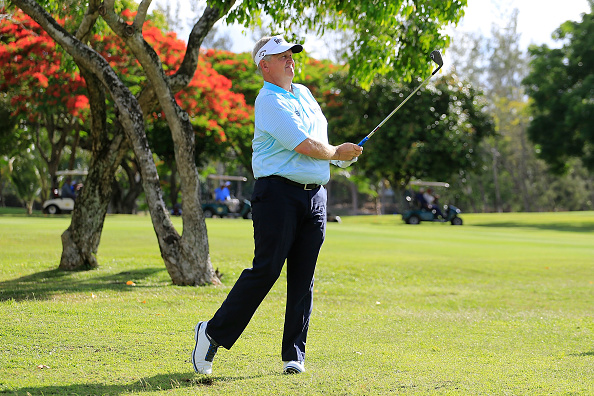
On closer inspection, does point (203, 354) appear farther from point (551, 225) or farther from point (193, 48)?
point (551, 225)

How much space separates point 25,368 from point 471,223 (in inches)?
1422

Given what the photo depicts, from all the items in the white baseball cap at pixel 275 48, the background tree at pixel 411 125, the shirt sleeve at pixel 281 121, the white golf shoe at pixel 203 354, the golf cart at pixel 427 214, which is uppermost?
the background tree at pixel 411 125

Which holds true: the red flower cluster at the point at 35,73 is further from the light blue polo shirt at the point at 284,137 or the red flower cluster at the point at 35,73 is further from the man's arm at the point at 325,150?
the man's arm at the point at 325,150

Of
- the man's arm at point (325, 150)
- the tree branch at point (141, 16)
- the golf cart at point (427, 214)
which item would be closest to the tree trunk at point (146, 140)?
the tree branch at point (141, 16)

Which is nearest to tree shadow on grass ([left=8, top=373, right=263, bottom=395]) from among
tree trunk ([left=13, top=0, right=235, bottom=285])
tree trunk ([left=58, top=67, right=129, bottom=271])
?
tree trunk ([left=13, top=0, right=235, bottom=285])

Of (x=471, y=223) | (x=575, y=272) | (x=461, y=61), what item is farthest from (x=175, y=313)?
(x=461, y=61)

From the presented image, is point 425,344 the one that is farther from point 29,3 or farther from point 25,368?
point 29,3

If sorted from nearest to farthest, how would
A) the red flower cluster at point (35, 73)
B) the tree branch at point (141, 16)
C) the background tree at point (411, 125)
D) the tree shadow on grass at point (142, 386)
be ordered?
the tree shadow on grass at point (142, 386)
the tree branch at point (141, 16)
the red flower cluster at point (35, 73)
the background tree at point (411, 125)

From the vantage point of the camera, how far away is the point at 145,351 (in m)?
5.50

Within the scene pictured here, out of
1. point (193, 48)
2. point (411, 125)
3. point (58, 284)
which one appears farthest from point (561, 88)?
point (58, 284)

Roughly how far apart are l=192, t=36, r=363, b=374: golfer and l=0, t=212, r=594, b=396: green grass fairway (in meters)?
0.29

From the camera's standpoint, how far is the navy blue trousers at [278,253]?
475 cm

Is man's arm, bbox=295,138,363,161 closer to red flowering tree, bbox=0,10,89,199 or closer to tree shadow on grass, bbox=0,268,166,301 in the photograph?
tree shadow on grass, bbox=0,268,166,301

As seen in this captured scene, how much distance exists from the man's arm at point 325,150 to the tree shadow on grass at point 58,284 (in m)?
4.78
